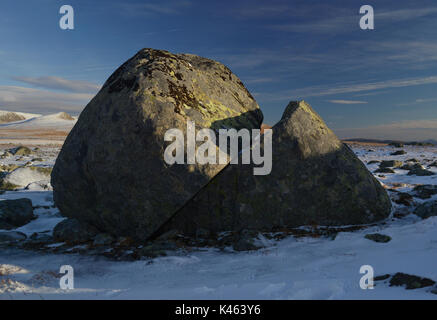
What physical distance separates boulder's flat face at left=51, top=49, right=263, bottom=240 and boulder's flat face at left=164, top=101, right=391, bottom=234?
0.56 meters

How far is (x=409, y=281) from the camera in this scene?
13.5 feet

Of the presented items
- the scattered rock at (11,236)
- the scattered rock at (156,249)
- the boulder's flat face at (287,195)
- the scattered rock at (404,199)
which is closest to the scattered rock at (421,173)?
the scattered rock at (404,199)

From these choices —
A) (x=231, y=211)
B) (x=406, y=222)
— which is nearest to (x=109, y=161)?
(x=231, y=211)

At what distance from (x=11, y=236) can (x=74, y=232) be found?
165cm

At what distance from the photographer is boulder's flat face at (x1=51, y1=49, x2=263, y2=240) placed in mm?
7203

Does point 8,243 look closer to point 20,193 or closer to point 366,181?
point 20,193

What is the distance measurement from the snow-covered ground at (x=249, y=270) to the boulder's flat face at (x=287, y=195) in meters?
0.73

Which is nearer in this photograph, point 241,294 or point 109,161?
point 241,294

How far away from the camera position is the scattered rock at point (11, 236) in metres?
7.82

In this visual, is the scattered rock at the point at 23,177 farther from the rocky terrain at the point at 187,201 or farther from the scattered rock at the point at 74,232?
the scattered rock at the point at 74,232

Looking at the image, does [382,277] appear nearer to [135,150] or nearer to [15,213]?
[135,150]

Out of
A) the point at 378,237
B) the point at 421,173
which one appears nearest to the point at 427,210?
the point at 378,237
